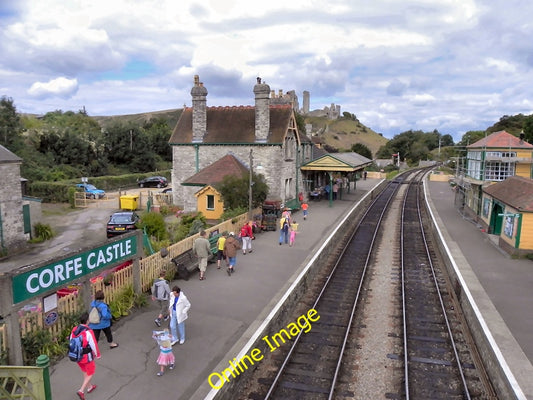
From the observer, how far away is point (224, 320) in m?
10.4

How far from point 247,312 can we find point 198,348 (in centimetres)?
223

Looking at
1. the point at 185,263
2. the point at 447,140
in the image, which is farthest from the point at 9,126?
the point at 447,140

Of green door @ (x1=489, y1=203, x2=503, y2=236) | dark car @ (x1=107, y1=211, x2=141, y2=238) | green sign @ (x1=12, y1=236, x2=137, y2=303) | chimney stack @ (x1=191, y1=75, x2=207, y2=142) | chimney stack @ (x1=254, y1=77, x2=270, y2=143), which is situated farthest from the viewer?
chimney stack @ (x1=191, y1=75, x2=207, y2=142)

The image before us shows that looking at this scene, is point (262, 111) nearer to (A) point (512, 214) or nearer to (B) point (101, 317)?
(A) point (512, 214)

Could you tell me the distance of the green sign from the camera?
769cm

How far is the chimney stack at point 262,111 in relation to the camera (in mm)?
25984

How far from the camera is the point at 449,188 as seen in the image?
45312mm

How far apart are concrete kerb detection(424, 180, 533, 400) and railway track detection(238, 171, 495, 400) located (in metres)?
0.33

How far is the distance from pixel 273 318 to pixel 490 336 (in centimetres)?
488

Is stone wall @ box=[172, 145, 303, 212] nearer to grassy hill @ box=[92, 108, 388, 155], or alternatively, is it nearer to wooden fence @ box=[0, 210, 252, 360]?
wooden fence @ box=[0, 210, 252, 360]

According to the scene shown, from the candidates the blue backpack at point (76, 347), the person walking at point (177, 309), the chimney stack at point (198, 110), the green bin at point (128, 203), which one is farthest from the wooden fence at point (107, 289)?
the green bin at point (128, 203)

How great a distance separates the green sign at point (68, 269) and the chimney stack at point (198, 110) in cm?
1779

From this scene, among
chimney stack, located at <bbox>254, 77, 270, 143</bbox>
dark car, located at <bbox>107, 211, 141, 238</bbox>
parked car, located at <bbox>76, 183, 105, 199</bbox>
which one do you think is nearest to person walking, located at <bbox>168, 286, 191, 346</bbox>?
dark car, located at <bbox>107, 211, 141, 238</bbox>

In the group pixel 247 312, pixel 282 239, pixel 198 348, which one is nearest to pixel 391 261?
pixel 282 239
